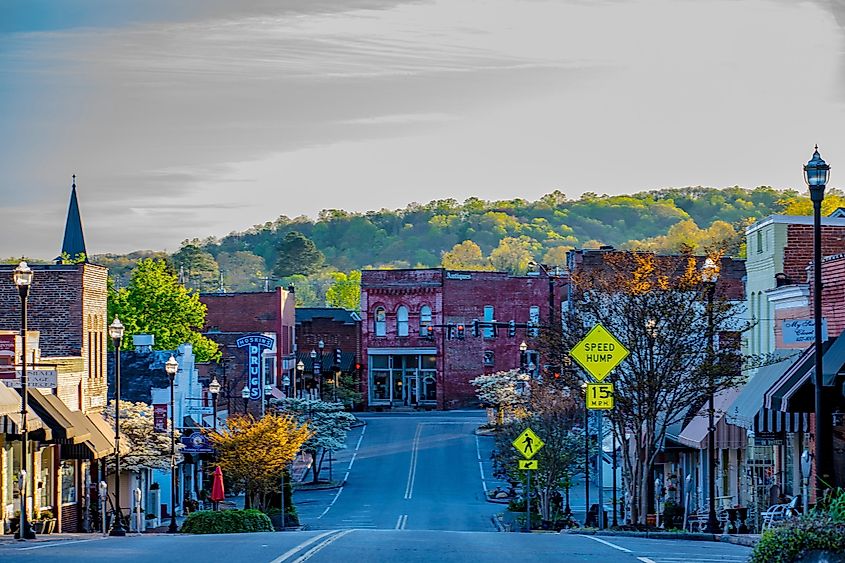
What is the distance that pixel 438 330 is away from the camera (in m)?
103

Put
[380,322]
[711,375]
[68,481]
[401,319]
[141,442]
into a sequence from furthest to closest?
[380,322] → [401,319] → [141,442] → [68,481] → [711,375]

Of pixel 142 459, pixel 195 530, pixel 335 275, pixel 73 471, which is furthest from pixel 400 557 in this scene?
pixel 335 275

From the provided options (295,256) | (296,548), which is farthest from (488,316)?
(295,256)

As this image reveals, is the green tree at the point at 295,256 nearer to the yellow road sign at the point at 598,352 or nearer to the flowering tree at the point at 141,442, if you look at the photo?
the flowering tree at the point at 141,442

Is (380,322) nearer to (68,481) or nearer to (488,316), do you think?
(488,316)

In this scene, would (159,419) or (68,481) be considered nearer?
(68,481)

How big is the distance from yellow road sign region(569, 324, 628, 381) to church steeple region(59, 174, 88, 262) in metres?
74.6

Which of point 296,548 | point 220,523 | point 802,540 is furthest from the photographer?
point 220,523

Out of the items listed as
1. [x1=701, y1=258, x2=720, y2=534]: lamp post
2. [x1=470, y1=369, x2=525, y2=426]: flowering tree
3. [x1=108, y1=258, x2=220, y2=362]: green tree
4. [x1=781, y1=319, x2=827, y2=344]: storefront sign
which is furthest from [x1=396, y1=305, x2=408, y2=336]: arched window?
[x1=781, y1=319, x2=827, y2=344]: storefront sign

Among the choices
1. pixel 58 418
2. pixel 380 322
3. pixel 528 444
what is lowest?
pixel 528 444

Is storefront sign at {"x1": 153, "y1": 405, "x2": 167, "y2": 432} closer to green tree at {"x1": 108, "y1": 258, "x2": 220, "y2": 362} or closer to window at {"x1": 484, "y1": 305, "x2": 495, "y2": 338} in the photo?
green tree at {"x1": 108, "y1": 258, "x2": 220, "y2": 362}

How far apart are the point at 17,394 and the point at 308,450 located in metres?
33.1

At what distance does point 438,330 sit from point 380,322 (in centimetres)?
522

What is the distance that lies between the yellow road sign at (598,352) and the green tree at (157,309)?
220 ft
